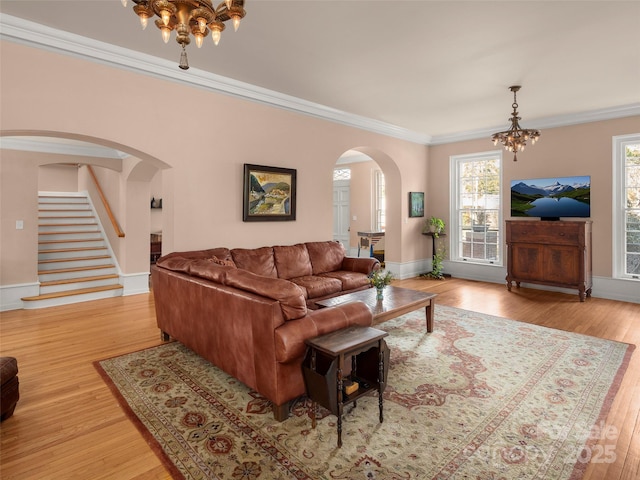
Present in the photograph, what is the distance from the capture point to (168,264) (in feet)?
12.6

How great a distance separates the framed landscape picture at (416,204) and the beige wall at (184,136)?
62.2 inches

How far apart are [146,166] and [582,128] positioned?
7.50m

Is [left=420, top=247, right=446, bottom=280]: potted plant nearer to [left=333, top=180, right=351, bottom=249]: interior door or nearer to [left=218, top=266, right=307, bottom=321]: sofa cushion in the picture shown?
[left=333, top=180, right=351, bottom=249]: interior door

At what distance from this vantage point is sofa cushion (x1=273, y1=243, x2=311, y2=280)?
5055mm

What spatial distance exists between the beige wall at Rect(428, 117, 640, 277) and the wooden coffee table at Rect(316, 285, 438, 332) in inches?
154

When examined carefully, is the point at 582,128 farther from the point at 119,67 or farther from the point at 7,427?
the point at 7,427

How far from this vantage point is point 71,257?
711cm

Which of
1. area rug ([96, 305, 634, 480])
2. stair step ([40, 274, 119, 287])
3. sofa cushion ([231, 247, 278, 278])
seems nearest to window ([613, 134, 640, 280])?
area rug ([96, 305, 634, 480])

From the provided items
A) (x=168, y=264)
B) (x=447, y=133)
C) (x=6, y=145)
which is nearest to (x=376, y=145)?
(x=447, y=133)

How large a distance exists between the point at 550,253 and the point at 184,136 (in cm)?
599

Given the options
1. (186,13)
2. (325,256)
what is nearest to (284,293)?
(186,13)

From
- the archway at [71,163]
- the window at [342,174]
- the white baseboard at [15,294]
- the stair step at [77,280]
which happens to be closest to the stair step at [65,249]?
the archway at [71,163]

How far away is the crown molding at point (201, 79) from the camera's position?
10.9ft

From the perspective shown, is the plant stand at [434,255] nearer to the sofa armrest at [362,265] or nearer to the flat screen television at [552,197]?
the flat screen television at [552,197]
